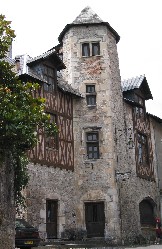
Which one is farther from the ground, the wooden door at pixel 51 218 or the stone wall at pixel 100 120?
the stone wall at pixel 100 120

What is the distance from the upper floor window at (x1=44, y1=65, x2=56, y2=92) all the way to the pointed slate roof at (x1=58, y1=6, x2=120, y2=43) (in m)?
3.59

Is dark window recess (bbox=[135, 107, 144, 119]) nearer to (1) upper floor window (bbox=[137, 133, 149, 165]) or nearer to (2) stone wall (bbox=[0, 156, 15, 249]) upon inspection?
(1) upper floor window (bbox=[137, 133, 149, 165])

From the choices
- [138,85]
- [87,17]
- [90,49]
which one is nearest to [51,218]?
[90,49]

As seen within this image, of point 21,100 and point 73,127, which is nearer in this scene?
point 21,100

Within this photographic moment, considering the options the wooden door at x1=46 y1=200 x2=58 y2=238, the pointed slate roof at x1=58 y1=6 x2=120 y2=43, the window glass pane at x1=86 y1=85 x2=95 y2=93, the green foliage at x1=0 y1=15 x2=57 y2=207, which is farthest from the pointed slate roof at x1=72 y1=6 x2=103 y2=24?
the green foliage at x1=0 y1=15 x2=57 y2=207

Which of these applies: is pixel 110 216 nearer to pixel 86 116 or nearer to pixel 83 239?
pixel 83 239

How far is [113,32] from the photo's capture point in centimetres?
2245

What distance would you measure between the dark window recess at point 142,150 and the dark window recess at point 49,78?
6.64 meters

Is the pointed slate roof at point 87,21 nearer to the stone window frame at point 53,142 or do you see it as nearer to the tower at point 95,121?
the tower at point 95,121

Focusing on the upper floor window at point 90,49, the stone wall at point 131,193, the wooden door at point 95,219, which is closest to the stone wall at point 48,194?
the wooden door at point 95,219

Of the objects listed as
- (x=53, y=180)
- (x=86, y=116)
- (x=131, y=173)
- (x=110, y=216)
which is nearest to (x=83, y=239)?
(x=110, y=216)

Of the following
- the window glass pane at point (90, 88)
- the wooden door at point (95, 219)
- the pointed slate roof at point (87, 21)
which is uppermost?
the pointed slate roof at point (87, 21)

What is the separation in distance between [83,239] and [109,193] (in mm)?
2554

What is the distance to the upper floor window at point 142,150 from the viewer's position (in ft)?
74.0
